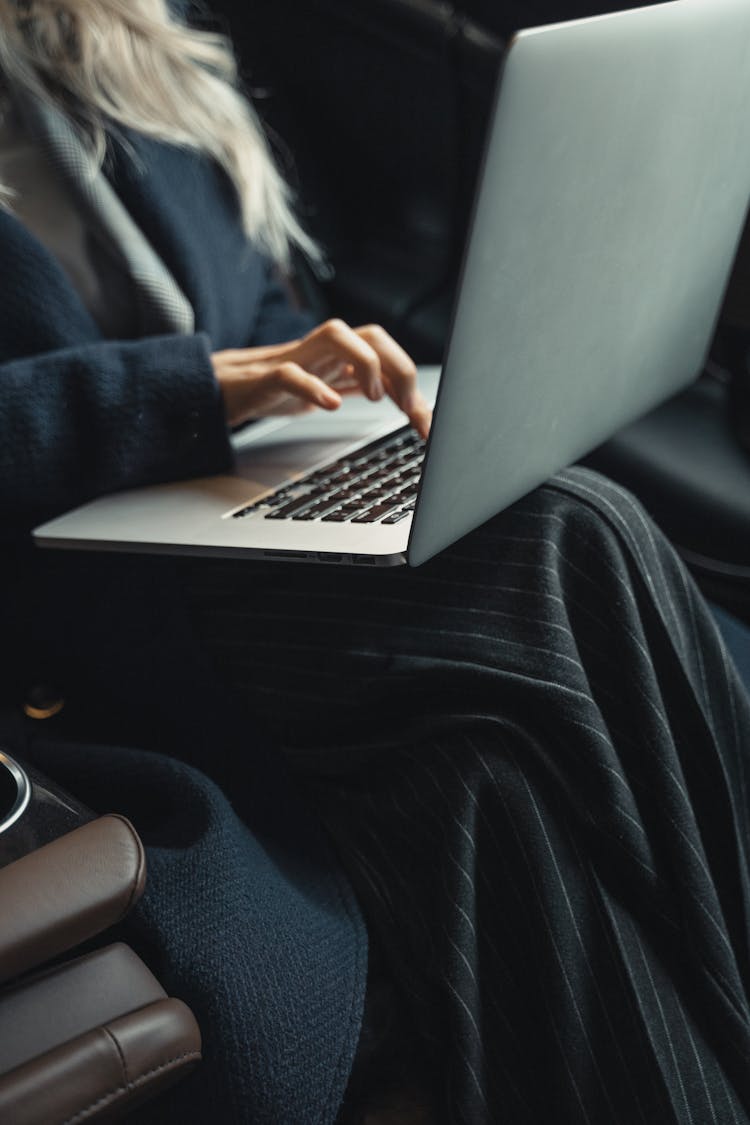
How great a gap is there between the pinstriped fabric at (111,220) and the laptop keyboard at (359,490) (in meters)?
0.24

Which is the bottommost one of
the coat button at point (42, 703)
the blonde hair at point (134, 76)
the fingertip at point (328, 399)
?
the coat button at point (42, 703)

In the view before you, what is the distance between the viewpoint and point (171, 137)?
36.9 inches

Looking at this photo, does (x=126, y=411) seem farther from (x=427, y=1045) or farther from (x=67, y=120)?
(x=427, y=1045)

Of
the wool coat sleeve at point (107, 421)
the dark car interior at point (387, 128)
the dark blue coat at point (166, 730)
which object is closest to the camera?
the dark blue coat at point (166, 730)

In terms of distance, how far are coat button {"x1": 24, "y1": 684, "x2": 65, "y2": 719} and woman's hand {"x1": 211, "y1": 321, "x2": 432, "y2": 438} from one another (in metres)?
0.25

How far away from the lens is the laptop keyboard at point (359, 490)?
2.12ft

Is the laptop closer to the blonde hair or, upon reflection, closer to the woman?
the woman

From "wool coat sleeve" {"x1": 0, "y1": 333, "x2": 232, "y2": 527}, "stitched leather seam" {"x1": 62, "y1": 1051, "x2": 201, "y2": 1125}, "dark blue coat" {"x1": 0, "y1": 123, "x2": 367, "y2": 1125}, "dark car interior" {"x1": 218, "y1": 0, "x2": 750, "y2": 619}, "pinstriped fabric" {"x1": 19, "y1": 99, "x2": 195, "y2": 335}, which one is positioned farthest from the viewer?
"dark car interior" {"x1": 218, "y1": 0, "x2": 750, "y2": 619}

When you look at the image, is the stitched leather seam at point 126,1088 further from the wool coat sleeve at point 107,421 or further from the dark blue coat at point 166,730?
the wool coat sleeve at point 107,421

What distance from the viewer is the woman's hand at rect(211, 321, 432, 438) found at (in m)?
0.73

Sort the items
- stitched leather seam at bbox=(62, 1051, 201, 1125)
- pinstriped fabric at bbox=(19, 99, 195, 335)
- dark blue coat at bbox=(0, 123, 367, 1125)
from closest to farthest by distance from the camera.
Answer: stitched leather seam at bbox=(62, 1051, 201, 1125) → dark blue coat at bbox=(0, 123, 367, 1125) → pinstriped fabric at bbox=(19, 99, 195, 335)

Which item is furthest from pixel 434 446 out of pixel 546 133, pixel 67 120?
pixel 67 120

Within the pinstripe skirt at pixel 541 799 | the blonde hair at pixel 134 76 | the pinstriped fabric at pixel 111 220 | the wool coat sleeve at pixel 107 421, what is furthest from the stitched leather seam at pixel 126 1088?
the blonde hair at pixel 134 76

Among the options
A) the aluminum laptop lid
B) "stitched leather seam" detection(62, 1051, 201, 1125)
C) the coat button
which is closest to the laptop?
the aluminum laptop lid
